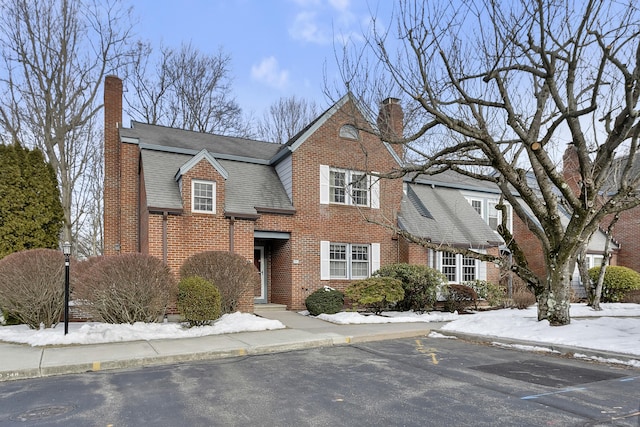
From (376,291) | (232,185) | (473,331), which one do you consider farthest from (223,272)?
(473,331)

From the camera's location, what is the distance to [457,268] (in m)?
19.3

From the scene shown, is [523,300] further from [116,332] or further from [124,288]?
[116,332]

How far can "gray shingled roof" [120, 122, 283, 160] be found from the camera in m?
16.9

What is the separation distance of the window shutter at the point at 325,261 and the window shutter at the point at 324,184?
1.59m

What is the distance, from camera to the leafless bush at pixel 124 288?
33.1 ft

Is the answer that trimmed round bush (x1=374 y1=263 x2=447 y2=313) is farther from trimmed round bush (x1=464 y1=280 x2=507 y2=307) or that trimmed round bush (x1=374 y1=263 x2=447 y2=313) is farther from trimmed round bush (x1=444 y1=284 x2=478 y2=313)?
trimmed round bush (x1=464 y1=280 x2=507 y2=307)

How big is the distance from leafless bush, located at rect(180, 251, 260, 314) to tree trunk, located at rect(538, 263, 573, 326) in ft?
25.4

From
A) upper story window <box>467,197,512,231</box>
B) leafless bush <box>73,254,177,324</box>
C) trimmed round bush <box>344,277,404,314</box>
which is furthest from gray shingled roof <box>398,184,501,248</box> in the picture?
leafless bush <box>73,254,177,324</box>

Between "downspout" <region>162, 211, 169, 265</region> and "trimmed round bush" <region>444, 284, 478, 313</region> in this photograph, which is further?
"trimmed round bush" <region>444, 284, 478, 313</region>

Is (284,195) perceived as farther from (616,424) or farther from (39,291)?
(616,424)

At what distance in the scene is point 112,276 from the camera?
33.1 feet

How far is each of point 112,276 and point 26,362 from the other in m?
2.86

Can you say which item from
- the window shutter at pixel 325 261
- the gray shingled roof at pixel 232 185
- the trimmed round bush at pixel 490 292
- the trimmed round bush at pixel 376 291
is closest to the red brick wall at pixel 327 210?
the window shutter at pixel 325 261

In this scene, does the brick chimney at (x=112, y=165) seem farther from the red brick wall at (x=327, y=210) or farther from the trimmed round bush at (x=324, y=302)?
the trimmed round bush at (x=324, y=302)
